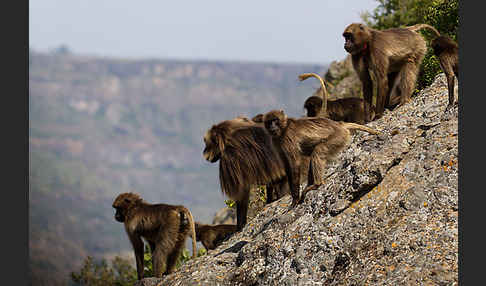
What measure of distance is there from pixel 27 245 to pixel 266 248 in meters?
2.94

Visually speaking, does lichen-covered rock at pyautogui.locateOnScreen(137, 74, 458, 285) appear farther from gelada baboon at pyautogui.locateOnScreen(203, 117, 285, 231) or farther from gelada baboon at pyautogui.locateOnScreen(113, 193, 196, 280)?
gelada baboon at pyautogui.locateOnScreen(113, 193, 196, 280)

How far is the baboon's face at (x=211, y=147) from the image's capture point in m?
8.72

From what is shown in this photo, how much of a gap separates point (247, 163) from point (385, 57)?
277 cm

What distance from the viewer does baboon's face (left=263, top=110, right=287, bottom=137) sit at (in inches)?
304

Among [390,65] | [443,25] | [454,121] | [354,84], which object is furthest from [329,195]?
[354,84]

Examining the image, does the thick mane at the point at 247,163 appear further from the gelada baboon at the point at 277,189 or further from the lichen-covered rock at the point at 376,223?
the lichen-covered rock at the point at 376,223

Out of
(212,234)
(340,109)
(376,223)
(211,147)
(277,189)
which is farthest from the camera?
(340,109)

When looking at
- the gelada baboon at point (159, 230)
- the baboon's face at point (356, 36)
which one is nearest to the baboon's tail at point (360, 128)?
the baboon's face at point (356, 36)

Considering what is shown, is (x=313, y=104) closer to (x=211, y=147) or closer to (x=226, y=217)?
(x=211, y=147)

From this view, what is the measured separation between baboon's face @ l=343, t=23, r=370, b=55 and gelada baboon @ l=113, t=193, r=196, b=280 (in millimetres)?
3779

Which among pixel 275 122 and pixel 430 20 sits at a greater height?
pixel 430 20

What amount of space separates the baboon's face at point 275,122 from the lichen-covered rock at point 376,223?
3.11ft

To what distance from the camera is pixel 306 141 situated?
776 cm

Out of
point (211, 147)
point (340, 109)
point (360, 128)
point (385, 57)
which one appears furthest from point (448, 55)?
point (340, 109)
